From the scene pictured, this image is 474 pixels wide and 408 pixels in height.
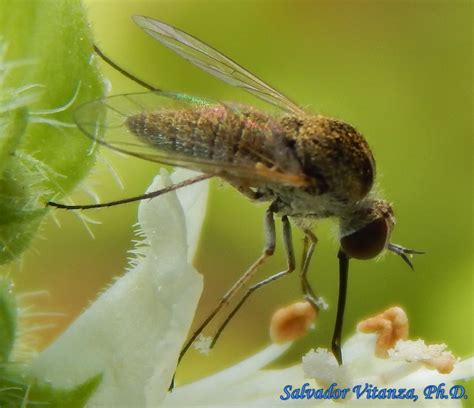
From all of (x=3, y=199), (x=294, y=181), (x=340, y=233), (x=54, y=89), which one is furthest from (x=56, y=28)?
(x=340, y=233)

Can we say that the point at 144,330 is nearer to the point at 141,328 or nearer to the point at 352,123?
the point at 141,328

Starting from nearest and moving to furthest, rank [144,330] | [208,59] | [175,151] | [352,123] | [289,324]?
[144,330] < [175,151] < [289,324] < [208,59] < [352,123]

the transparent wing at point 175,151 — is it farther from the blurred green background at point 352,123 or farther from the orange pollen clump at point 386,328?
the blurred green background at point 352,123

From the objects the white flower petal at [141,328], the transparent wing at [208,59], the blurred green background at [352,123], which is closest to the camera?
the white flower petal at [141,328]

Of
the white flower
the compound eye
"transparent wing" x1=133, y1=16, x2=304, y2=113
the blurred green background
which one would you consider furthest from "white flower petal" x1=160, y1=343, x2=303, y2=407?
the blurred green background

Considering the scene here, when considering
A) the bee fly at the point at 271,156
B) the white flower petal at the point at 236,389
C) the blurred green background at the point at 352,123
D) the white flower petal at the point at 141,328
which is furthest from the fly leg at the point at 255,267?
the blurred green background at the point at 352,123

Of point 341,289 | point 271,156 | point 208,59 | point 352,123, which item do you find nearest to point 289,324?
point 341,289

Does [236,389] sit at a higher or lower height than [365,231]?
lower
